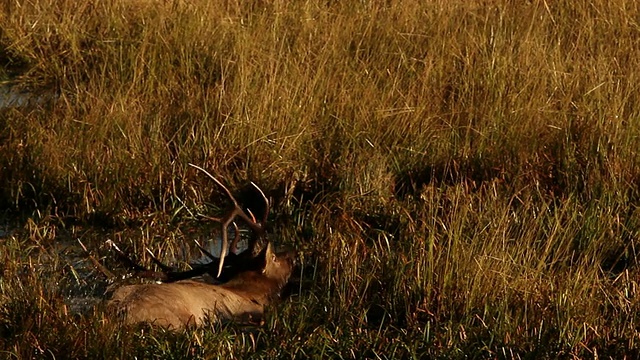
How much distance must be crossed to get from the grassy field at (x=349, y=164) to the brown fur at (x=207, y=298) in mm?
85

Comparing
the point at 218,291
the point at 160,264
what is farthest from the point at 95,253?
the point at 218,291

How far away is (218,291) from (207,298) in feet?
0.28

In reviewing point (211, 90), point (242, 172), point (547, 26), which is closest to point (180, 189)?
point (242, 172)

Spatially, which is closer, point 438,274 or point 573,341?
point 573,341

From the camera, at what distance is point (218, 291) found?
199 inches

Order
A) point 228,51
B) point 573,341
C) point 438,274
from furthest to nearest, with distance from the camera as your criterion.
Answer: point 228,51, point 438,274, point 573,341

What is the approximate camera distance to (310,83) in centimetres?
701

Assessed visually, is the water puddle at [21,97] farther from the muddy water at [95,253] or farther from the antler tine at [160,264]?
the antler tine at [160,264]

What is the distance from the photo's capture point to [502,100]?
689cm

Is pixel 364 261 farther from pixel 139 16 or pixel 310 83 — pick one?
pixel 139 16

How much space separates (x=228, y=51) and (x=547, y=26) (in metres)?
1.94

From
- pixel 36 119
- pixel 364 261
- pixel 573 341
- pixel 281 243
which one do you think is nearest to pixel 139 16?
pixel 36 119

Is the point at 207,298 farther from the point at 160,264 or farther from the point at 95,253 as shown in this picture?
the point at 95,253

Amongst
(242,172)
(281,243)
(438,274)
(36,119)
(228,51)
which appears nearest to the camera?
(438,274)
